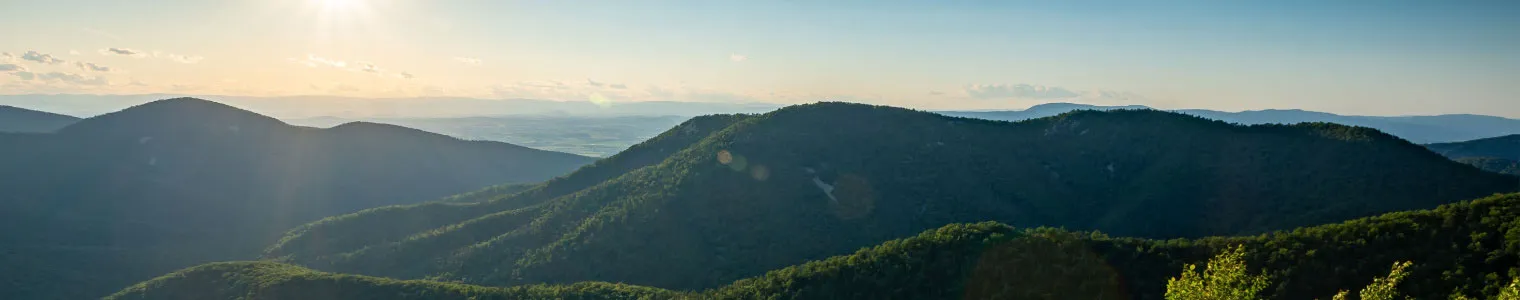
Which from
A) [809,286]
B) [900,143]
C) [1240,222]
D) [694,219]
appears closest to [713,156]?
[694,219]

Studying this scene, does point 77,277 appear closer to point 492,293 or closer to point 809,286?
point 492,293

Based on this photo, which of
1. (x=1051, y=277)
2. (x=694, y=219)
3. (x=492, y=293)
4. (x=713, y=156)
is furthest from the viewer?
(x=713, y=156)

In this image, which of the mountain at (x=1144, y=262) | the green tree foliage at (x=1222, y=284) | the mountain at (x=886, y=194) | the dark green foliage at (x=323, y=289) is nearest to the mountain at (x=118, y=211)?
the mountain at (x=886, y=194)

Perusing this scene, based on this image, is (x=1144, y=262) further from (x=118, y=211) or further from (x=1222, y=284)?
(x=118, y=211)

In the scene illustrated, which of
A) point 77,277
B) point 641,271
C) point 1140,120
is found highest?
point 1140,120

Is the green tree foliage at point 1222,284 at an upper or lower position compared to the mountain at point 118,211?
upper

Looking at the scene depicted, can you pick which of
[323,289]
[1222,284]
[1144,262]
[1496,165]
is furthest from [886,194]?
[1496,165]

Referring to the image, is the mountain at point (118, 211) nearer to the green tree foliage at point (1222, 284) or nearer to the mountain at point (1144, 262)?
the mountain at point (1144, 262)
